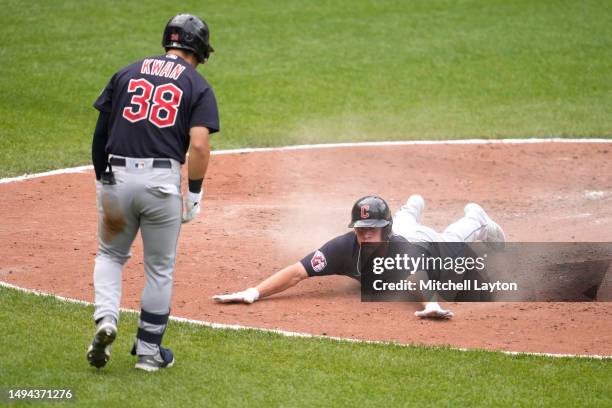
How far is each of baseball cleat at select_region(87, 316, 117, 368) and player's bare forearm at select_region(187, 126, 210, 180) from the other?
1.07 m

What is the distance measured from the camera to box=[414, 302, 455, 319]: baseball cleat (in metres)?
8.24

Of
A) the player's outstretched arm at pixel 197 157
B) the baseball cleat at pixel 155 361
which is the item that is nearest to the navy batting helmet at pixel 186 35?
the player's outstretched arm at pixel 197 157

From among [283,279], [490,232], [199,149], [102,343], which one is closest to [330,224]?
[490,232]

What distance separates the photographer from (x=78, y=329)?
753cm

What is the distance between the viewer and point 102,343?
21.4 feet

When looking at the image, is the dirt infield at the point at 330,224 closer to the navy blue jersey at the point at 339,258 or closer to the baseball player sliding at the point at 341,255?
the baseball player sliding at the point at 341,255

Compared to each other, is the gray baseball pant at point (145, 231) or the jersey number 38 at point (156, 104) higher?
the jersey number 38 at point (156, 104)

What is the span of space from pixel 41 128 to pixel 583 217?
778 centimetres

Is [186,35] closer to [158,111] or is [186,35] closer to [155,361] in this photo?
[158,111]

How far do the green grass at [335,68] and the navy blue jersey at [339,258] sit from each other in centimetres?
553

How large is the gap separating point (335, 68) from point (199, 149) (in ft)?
40.4

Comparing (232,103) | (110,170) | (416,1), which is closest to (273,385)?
(110,170)

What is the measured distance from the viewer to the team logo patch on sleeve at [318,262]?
8672mm

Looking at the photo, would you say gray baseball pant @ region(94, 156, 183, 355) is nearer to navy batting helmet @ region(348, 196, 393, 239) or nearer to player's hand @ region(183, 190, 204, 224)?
player's hand @ region(183, 190, 204, 224)
